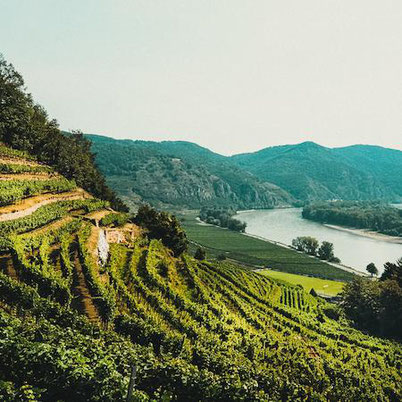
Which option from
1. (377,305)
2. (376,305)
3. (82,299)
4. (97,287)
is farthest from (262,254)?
(82,299)

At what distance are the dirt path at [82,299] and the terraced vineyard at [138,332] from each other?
109mm

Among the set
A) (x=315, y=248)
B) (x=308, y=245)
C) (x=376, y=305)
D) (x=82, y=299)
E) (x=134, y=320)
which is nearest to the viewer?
(x=134, y=320)

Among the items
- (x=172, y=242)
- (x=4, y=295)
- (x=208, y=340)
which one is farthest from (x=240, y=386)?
(x=172, y=242)

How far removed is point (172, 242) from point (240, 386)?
136 feet

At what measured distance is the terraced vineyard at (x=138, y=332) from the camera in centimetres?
1284

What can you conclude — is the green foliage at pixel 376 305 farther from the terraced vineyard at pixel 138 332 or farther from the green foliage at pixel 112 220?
the green foliage at pixel 112 220

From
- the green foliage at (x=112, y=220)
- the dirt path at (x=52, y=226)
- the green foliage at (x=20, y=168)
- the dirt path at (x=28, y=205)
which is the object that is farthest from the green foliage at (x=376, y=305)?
the green foliage at (x=20, y=168)

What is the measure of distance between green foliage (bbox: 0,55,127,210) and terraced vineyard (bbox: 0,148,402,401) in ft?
27.8

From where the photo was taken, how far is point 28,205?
4328cm

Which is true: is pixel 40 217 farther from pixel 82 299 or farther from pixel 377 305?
pixel 377 305

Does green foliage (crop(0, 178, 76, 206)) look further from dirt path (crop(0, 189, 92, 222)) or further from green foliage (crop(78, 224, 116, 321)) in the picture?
green foliage (crop(78, 224, 116, 321))

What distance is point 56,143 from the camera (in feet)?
234

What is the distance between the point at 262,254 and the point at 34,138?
9523cm

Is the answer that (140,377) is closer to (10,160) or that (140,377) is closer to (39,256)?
(39,256)
